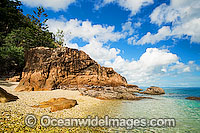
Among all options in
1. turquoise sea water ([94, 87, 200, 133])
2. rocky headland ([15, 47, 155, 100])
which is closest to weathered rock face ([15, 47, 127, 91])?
rocky headland ([15, 47, 155, 100])

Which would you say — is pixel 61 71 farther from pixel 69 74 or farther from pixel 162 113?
pixel 162 113

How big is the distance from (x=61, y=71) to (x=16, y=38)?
77.6 feet

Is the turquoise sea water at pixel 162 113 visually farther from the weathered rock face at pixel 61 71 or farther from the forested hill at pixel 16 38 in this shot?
the forested hill at pixel 16 38

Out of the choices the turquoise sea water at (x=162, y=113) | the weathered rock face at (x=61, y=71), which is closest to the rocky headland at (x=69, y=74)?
the weathered rock face at (x=61, y=71)

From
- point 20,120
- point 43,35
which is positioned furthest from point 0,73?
point 20,120

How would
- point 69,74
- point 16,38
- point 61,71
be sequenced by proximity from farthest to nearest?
point 16,38
point 69,74
point 61,71

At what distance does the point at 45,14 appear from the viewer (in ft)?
123

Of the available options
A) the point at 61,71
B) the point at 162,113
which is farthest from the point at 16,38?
the point at 162,113

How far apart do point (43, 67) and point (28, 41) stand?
72.5 ft

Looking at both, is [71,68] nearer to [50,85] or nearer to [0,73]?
[50,85]

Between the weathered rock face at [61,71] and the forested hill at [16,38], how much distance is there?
1097 cm

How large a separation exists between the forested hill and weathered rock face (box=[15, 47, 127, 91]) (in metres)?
11.0

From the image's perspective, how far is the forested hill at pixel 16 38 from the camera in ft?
91.5

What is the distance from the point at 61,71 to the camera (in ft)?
71.7
